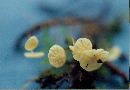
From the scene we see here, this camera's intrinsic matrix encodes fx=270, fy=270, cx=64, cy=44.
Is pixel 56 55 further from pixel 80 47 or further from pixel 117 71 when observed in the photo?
pixel 117 71

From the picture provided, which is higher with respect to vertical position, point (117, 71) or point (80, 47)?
point (80, 47)

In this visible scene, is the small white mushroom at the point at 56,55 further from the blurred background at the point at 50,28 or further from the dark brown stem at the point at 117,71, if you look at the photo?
the dark brown stem at the point at 117,71

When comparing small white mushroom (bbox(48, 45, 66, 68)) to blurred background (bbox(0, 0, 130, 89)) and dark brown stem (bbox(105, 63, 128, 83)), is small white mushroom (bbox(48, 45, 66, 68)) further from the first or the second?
dark brown stem (bbox(105, 63, 128, 83))

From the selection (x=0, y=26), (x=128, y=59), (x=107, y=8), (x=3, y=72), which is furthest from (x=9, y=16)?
Result: (x=128, y=59)

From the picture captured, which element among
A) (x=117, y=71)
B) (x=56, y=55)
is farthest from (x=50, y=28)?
(x=117, y=71)

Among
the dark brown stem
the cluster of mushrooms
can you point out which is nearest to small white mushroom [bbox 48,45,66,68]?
the cluster of mushrooms

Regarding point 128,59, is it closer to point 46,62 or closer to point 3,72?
point 46,62

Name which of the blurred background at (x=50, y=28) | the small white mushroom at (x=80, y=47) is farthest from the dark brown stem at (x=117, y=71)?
the small white mushroom at (x=80, y=47)

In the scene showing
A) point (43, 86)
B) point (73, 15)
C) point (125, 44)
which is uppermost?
point (73, 15)
